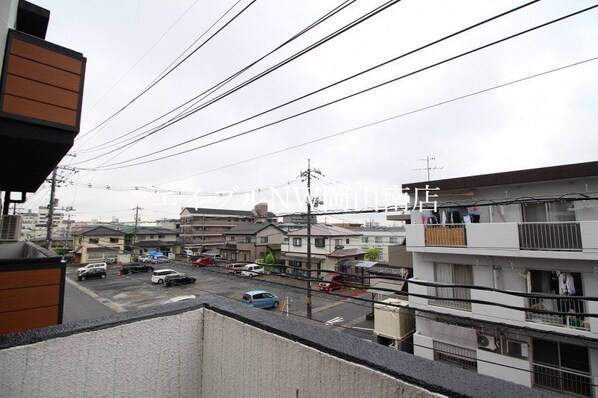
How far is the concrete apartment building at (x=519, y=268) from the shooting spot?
297 inches


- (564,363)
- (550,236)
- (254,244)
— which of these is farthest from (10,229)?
(254,244)

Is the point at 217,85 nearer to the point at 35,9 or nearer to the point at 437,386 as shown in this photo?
the point at 35,9

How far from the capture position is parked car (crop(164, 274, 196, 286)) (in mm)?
21706

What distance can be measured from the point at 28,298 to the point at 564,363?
12.3 metres

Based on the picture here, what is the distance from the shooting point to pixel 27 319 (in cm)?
330

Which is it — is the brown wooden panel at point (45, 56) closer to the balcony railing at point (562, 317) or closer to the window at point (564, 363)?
the balcony railing at point (562, 317)

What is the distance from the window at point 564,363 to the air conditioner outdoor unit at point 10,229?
14781 millimetres

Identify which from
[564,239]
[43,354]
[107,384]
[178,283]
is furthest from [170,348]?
[178,283]

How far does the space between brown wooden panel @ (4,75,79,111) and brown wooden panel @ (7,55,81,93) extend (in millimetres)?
51

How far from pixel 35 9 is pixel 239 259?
29.7 m

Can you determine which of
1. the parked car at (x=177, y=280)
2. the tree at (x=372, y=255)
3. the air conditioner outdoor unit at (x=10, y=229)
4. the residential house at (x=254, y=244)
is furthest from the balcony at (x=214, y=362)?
the residential house at (x=254, y=244)

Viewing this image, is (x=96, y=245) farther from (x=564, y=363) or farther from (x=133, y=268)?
(x=564, y=363)

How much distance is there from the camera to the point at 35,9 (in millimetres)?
3686

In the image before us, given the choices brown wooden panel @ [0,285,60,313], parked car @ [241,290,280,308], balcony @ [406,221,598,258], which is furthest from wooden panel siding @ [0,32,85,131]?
parked car @ [241,290,280,308]
